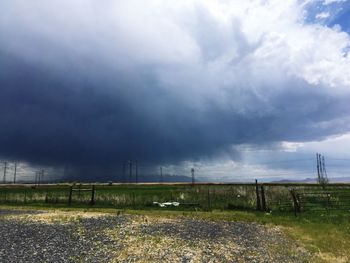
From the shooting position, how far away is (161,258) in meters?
17.5

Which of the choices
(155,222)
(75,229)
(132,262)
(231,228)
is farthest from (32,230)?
(231,228)

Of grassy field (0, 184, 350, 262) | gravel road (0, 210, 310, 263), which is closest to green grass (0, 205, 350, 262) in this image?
grassy field (0, 184, 350, 262)

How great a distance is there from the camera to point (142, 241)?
2091 cm

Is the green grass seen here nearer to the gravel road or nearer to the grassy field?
the grassy field

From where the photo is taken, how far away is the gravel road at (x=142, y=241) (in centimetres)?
1786

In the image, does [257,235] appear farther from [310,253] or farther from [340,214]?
[340,214]

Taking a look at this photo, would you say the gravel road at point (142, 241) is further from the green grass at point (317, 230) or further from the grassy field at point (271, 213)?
the grassy field at point (271, 213)

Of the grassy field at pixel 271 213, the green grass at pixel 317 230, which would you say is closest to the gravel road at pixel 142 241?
the green grass at pixel 317 230

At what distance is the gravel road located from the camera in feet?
58.6

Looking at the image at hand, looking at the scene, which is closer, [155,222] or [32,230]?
[32,230]

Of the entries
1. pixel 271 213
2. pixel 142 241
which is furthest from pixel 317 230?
pixel 142 241

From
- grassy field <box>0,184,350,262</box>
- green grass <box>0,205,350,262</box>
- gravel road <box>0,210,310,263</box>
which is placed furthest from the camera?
grassy field <box>0,184,350,262</box>

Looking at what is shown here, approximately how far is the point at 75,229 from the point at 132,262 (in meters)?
9.20

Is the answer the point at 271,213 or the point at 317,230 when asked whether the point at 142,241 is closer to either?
the point at 317,230
